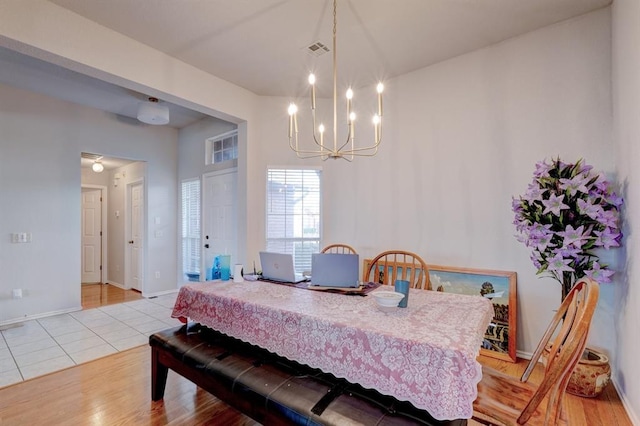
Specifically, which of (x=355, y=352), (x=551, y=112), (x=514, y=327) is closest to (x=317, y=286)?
(x=355, y=352)

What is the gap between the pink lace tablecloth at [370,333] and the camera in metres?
1.18

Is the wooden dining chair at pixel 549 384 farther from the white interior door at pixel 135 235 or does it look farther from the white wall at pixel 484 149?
the white interior door at pixel 135 235

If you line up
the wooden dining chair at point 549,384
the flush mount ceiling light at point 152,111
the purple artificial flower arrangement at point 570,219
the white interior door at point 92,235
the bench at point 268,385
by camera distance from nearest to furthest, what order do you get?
the wooden dining chair at point 549,384 < the bench at point 268,385 < the purple artificial flower arrangement at point 570,219 < the flush mount ceiling light at point 152,111 < the white interior door at point 92,235

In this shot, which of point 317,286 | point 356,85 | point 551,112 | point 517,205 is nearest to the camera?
point 317,286

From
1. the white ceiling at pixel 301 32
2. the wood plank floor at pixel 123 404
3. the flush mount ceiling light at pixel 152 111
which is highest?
the white ceiling at pixel 301 32

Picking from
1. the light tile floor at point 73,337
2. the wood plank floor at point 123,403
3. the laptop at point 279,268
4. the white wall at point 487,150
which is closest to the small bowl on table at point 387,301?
the laptop at point 279,268

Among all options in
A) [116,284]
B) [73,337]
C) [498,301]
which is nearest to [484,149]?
[498,301]

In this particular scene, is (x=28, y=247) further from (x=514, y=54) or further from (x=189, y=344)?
(x=514, y=54)

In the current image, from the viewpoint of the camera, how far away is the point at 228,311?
190 centimetres

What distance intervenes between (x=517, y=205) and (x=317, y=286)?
5.51 feet

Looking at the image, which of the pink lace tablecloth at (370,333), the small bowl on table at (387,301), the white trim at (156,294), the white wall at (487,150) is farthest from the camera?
the white trim at (156,294)

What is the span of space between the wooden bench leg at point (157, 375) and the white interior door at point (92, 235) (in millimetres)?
5242

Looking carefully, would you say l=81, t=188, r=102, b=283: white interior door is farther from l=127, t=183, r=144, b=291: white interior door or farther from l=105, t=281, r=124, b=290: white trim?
l=127, t=183, r=144, b=291: white interior door

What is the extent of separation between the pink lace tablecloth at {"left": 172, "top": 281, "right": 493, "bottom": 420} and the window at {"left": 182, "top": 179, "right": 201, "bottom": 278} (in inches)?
122
